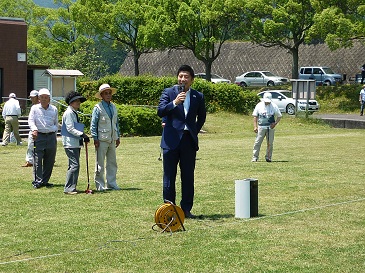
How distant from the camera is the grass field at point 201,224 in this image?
28.7ft

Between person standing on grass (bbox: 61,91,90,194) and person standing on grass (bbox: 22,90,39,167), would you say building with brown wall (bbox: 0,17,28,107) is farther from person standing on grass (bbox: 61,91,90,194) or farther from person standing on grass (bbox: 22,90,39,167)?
person standing on grass (bbox: 61,91,90,194)

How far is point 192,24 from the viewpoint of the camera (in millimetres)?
59469

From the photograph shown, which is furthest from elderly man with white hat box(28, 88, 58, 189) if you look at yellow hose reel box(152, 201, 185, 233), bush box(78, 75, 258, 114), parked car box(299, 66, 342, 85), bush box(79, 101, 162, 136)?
parked car box(299, 66, 342, 85)

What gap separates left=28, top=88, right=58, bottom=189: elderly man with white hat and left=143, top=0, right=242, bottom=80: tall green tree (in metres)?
43.6

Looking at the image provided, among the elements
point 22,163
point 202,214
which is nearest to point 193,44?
point 22,163

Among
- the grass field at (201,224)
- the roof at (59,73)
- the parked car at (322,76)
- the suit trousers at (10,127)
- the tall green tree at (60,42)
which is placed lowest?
the grass field at (201,224)

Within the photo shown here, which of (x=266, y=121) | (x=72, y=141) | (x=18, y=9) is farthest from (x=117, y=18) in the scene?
(x=72, y=141)

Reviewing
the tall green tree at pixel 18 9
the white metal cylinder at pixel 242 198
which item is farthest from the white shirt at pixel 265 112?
the tall green tree at pixel 18 9

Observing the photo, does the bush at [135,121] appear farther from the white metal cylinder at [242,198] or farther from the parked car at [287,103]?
the white metal cylinder at [242,198]

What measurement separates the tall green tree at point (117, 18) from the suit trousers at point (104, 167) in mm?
50418

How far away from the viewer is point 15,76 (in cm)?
3831

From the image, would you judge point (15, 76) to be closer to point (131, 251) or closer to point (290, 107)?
point (290, 107)

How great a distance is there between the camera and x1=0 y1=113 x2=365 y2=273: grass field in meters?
8.73

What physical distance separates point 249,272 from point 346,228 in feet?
9.33
